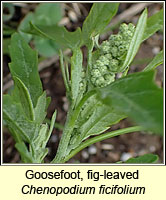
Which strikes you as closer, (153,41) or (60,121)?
(60,121)

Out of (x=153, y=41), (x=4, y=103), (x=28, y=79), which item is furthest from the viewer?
(x=153, y=41)

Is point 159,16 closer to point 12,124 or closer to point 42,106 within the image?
point 42,106

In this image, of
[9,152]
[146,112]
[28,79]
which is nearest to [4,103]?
[28,79]

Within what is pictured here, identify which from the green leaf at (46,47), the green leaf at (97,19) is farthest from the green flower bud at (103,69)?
the green leaf at (46,47)

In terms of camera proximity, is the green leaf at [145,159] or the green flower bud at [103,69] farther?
the green leaf at [145,159]

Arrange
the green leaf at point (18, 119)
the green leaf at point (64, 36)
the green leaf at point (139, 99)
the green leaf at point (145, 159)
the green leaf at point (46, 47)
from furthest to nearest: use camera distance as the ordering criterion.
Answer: the green leaf at point (46, 47) < the green leaf at point (145, 159) < the green leaf at point (64, 36) < the green leaf at point (18, 119) < the green leaf at point (139, 99)

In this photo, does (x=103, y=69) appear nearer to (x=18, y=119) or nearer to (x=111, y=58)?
(x=111, y=58)

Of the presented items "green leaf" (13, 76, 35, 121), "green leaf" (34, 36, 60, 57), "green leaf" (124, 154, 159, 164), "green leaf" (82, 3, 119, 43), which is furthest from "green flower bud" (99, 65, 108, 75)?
"green leaf" (34, 36, 60, 57)

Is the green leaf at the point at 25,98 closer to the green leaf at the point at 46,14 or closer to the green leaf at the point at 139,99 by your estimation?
the green leaf at the point at 139,99

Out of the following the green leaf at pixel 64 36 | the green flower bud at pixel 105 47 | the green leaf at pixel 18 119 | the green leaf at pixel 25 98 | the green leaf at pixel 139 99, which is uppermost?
the green leaf at pixel 64 36
